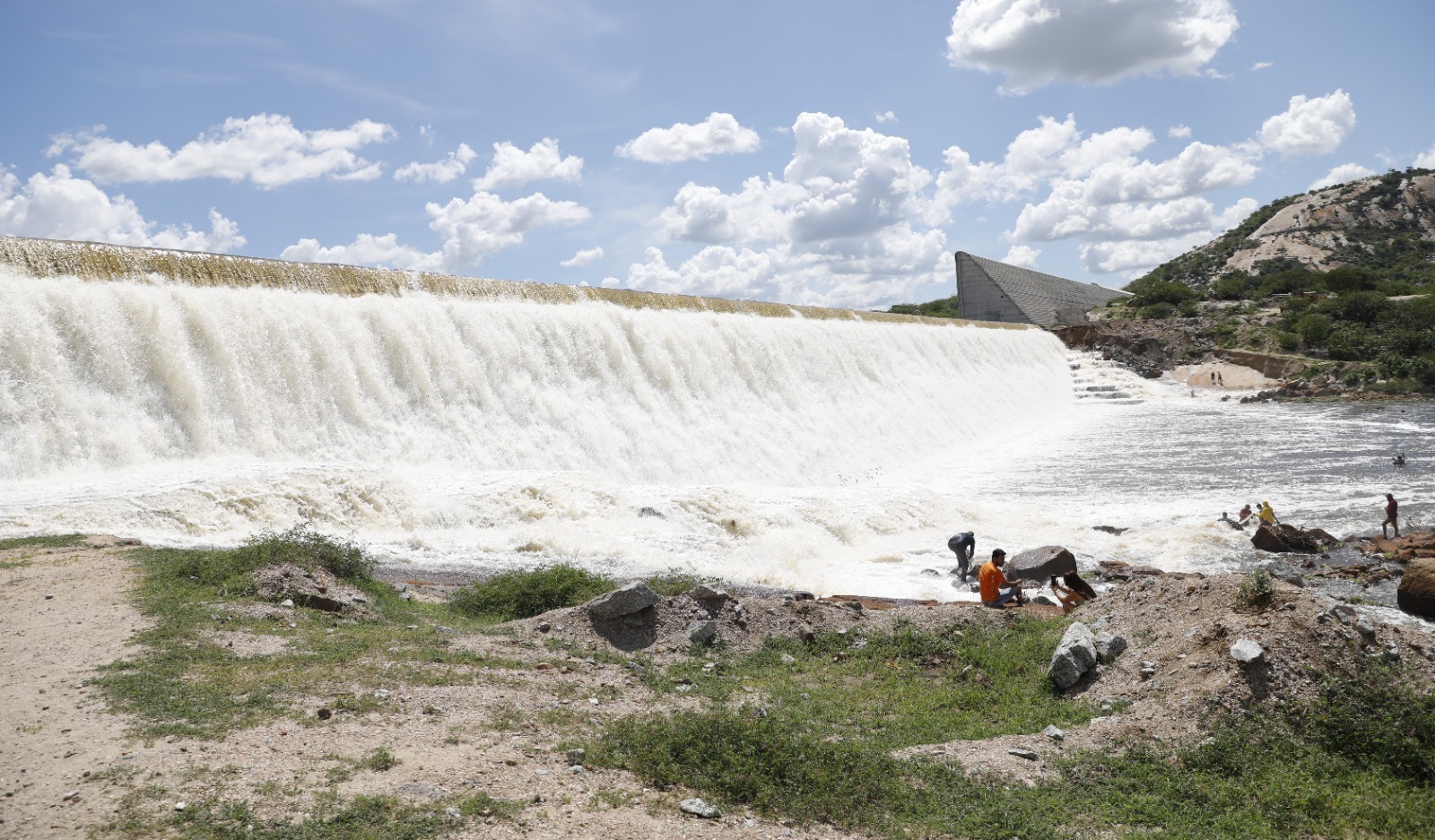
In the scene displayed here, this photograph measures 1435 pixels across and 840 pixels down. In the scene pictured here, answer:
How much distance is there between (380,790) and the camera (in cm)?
476

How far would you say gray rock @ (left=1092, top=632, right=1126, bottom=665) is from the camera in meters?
7.56

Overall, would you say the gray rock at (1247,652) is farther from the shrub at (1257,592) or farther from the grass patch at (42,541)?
the grass patch at (42,541)

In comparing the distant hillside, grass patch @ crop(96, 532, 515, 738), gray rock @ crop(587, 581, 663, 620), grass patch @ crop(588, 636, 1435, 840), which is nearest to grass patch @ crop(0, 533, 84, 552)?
grass patch @ crop(96, 532, 515, 738)

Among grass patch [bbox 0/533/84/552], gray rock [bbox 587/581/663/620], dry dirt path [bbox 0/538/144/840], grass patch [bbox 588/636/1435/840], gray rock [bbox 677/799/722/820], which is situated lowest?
grass patch [bbox 588/636/1435/840]

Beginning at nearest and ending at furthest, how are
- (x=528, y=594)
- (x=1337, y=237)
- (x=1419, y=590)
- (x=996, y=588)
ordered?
(x=528, y=594) → (x=996, y=588) → (x=1419, y=590) → (x=1337, y=237)

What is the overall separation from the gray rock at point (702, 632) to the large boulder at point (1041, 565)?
5267 millimetres

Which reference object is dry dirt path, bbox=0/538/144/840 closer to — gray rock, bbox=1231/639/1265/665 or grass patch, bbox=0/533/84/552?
grass patch, bbox=0/533/84/552

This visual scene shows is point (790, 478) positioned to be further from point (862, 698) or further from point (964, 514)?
point (862, 698)

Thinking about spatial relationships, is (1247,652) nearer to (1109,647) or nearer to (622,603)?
(1109,647)

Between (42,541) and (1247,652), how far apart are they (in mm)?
12095

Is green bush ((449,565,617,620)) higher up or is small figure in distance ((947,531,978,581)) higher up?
green bush ((449,565,617,620))

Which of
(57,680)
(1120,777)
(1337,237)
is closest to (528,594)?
(57,680)

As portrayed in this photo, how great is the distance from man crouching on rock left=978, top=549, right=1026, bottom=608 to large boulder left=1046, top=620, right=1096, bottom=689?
2609 mm

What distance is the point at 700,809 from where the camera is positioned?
486cm
